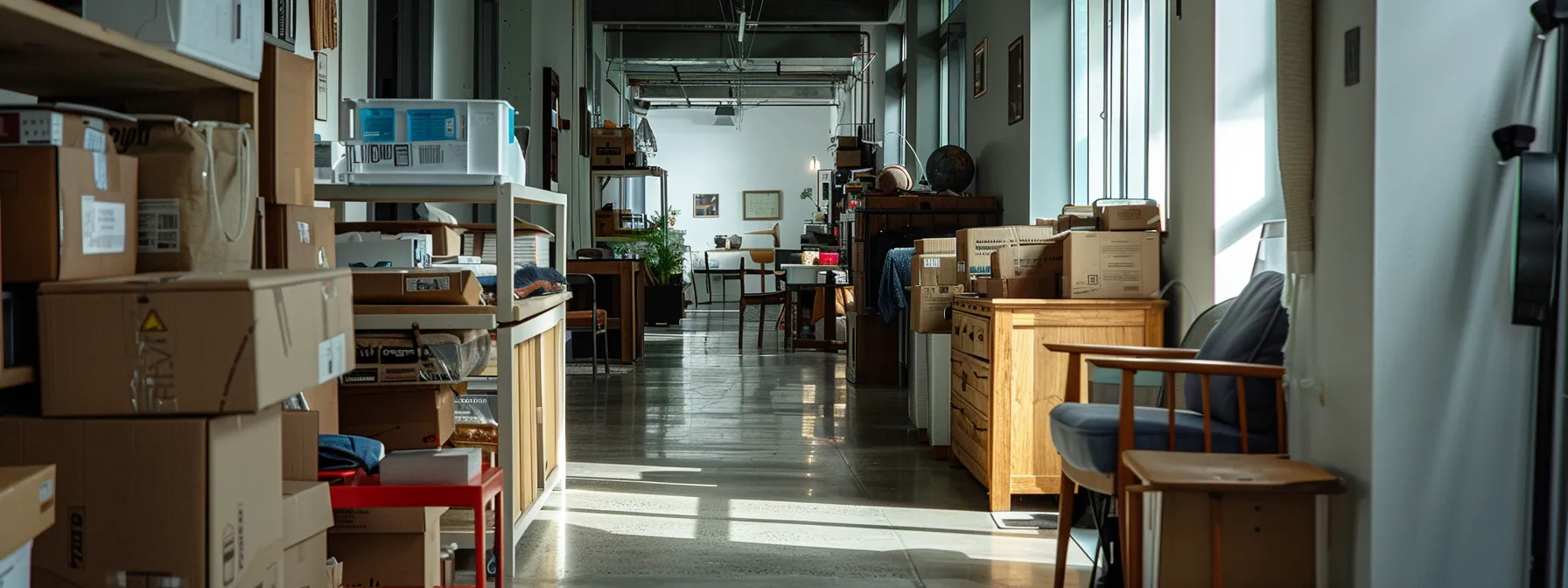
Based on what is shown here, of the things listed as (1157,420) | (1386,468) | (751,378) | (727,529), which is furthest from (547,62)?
(1386,468)

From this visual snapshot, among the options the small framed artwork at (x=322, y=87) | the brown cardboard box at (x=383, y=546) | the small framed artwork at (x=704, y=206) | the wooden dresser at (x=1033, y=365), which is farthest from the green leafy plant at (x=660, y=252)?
the brown cardboard box at (x=383, y=546)

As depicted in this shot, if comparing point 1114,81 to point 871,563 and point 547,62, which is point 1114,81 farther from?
point 547,62

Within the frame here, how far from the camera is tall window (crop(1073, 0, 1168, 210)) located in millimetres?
4859

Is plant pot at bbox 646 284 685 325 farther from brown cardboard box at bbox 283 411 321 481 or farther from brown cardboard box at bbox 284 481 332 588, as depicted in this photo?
brown cardboard box at bbox 284 481 332 588

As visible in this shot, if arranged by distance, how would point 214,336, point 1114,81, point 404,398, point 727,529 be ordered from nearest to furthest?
point 214,336 < point 404,398 < point 727,529 < point 1114,81

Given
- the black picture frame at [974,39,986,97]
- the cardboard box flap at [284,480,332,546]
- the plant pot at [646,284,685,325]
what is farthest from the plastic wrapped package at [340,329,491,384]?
the plant pot at [646,284,685,325]

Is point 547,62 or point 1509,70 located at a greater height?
point 547,62

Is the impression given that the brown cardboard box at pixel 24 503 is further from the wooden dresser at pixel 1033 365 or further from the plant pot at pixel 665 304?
the plant pot at pixel 665 304

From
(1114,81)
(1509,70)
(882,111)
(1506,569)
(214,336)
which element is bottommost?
(1506,569)

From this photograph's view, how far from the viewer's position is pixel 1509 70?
7.77ft

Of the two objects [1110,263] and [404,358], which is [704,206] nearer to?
[1110,263]

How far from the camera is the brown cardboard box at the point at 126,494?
165cm

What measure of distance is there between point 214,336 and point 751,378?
6622 millimetres

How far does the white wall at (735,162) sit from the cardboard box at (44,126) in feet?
58.1
